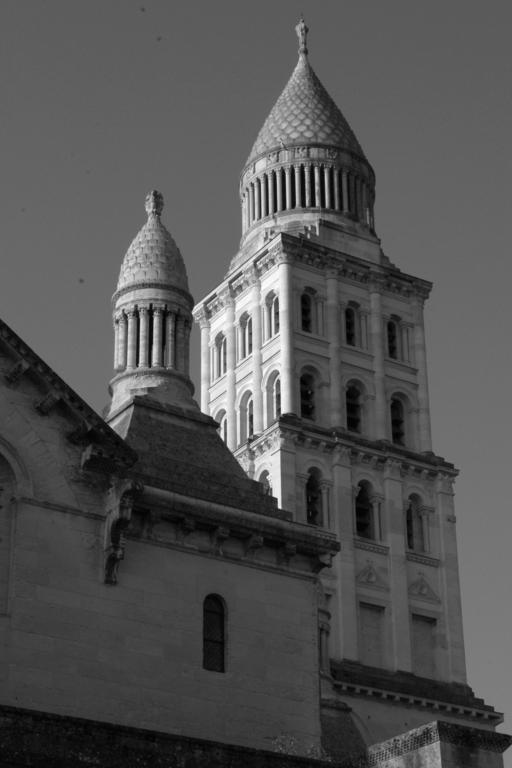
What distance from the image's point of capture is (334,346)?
99062 millimetres

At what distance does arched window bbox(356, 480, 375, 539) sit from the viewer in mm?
94575

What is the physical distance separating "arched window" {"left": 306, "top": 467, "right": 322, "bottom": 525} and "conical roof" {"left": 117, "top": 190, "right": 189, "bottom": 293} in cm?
4686

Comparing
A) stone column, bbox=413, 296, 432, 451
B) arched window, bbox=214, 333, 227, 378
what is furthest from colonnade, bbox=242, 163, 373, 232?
arched window, bbox=214, 333, 227, 378

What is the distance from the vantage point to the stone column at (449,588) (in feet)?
304

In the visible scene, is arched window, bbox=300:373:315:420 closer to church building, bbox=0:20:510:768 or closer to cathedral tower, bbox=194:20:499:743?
cathedral tower, bbox=194:20:499:743

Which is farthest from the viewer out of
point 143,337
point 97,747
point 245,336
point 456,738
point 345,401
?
point 245,336

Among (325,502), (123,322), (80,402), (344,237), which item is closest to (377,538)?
(325,502)

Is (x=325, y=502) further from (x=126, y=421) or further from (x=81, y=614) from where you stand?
(x=81, y=614)

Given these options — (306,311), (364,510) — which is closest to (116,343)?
(364,510)

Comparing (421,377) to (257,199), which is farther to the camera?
(257,199)

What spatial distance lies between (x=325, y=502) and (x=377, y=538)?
12.0 ft

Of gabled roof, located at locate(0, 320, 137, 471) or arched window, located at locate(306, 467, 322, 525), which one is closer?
gabled roof, located at locate(0, 320, 137, 471)

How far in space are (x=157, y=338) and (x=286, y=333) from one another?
2072 inches

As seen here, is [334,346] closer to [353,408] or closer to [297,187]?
[353,408]
